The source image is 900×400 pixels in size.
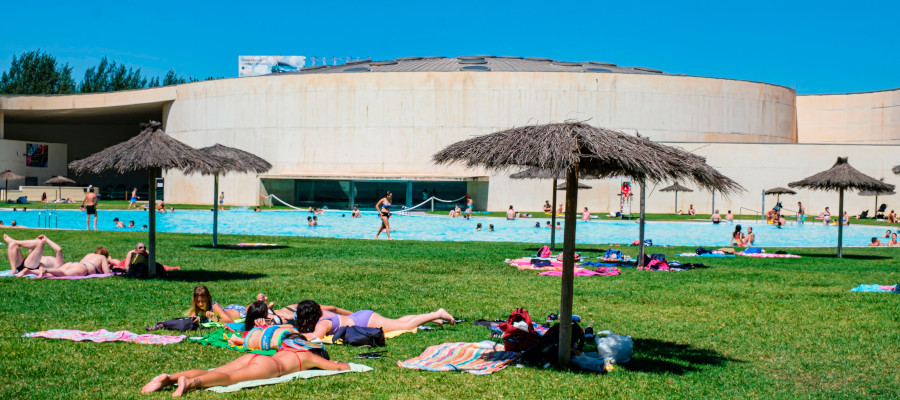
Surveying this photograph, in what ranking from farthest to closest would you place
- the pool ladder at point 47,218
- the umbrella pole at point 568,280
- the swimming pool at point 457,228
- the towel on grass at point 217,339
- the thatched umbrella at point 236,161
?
the pool ladder at point 47,218 → the swimming pool at point 457,228 → the thatched umbrella at point 236,161 → the towel on grass at point 217,339 → the umbrella pole at point 568,280

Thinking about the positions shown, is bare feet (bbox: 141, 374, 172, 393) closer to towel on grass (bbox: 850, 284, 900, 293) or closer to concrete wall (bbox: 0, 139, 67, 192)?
towel on grass (bbox: 850, 284, 900, 293)

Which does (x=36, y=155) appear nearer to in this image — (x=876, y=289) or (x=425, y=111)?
(x=425, y=111)

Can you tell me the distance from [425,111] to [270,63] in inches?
1032

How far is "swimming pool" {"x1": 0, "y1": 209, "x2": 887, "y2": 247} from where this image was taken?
104 ft

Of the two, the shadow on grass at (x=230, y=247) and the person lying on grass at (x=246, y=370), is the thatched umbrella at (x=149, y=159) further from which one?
the person lying on grass at (x=246, y=370)

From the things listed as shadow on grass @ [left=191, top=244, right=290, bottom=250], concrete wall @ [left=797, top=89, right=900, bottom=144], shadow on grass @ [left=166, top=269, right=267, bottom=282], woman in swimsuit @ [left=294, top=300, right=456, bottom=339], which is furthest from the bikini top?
concrete wall @ [left=797, top=89, right=900, bottom=144]

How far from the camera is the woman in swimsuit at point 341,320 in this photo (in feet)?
29.8

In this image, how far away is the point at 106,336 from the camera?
8734mm

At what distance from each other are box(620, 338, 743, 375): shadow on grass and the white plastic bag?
8 cm

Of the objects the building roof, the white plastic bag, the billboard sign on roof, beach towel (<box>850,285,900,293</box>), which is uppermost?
the billboard sign on roof

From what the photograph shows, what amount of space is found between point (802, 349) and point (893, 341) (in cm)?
125

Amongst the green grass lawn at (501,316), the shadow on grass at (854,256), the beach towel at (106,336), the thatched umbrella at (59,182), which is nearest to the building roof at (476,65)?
the thatched umbrella at (59,182)

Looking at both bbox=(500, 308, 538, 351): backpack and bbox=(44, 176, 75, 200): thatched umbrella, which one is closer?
bbox=(500, 308, 538, 351): backpack

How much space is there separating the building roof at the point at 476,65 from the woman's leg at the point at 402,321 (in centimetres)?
4500
